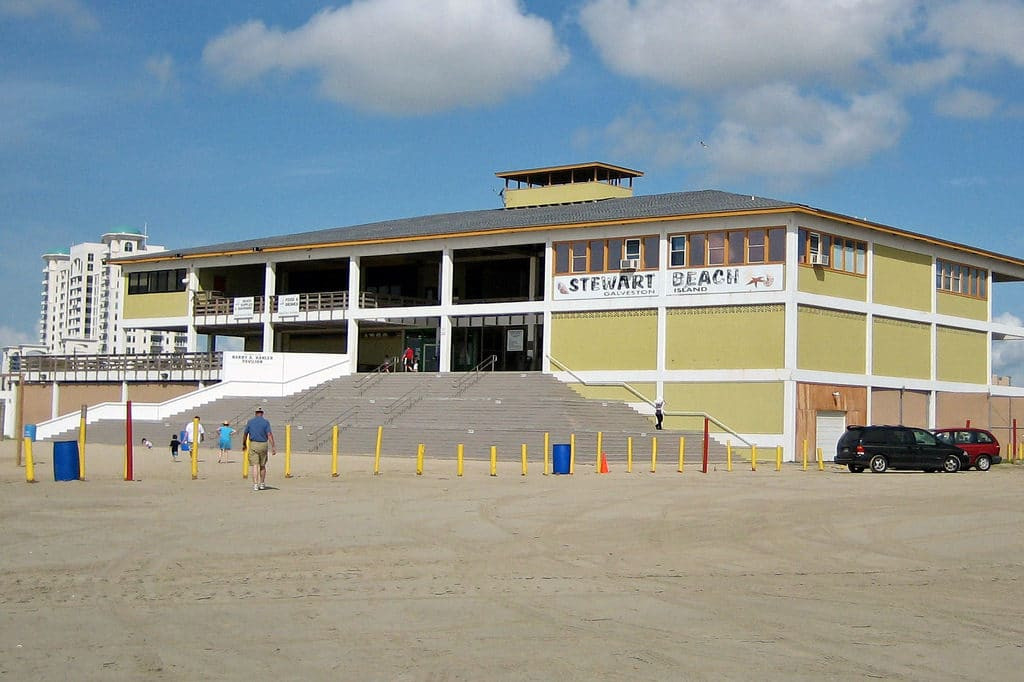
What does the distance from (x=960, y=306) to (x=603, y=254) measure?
57.4 ft

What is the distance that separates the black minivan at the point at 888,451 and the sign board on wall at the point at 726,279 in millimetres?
9830

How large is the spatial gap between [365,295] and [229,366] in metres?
9.33

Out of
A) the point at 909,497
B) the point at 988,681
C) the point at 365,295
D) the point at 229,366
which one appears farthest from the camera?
the point at 365,295

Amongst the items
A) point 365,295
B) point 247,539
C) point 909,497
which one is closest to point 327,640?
point 247,539

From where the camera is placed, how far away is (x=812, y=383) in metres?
46.0

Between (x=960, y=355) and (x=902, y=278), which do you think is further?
(x=960, y=355)

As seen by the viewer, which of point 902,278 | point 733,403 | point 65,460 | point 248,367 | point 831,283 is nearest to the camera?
point 65,460

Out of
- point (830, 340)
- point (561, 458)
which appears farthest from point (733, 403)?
point (561, 458)

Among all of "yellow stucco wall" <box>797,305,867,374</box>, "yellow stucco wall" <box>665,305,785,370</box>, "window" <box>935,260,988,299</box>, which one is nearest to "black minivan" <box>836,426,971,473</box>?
"yellow stucco wall" <box>665,305,785,370</box>

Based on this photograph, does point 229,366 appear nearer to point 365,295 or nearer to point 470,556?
point 365,295

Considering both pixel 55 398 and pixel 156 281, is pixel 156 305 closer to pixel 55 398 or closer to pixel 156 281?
pixel 156 281

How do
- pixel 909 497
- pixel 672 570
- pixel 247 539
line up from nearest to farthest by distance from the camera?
pixel 672 570
pixel 247 539
pixel 909 497

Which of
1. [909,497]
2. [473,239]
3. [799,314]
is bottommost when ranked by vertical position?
[909,497]

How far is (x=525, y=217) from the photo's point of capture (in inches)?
2233
